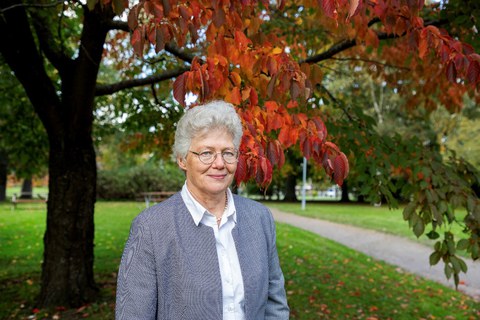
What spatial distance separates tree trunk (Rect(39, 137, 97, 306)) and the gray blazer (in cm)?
406

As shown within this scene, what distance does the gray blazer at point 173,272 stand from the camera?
1940mm

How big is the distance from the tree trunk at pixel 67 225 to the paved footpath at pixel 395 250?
617 centimetres

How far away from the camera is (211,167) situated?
6.74 feet

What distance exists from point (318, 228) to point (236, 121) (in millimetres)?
14831

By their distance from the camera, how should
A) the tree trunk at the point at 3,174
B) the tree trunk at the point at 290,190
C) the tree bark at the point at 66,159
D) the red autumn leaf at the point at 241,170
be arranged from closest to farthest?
the red autumn leaf at the point at 241,170 < the tree bark at the point at 66,159 < the tree trunk at the point at 3,174 < the tree trunk at the point at 290,190

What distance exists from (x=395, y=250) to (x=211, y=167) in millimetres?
10872

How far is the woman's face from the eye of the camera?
206 cm

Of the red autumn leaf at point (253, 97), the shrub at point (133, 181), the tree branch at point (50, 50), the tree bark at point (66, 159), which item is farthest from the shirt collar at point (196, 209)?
the shrub at point (133, 181)

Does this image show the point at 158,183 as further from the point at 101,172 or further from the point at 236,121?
the point at 236,121

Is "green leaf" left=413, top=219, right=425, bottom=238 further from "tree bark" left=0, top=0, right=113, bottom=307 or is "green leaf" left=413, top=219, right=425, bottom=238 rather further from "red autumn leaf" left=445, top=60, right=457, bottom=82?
"tree bark" left=0, top=0, right=113, bottom=307

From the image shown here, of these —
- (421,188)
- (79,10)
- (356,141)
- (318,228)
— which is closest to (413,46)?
(421,188)

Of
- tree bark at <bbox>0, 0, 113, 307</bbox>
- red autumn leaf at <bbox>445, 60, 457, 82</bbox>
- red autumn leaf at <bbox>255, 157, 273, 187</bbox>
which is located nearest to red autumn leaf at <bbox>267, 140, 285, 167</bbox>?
red autumn leaf at <bbox>255, 157, 273, 187</bbox>

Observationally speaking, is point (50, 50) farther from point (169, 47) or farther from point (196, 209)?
point (196, 209)

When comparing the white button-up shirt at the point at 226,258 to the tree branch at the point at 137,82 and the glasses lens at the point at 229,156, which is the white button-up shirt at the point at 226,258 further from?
the tree branch at the point at 137,82
